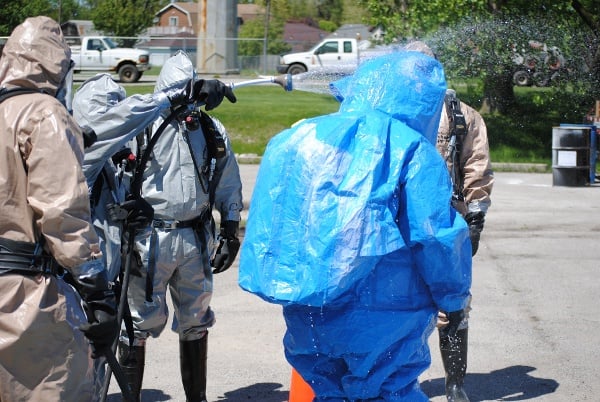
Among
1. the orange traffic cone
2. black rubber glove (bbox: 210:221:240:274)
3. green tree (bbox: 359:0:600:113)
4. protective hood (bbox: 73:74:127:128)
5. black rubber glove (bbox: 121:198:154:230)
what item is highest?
green tree (bbox: 359:0:600:113)

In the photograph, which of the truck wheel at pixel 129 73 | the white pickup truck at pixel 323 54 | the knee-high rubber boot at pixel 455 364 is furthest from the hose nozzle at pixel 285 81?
the white pickup truck at pixel 323 54

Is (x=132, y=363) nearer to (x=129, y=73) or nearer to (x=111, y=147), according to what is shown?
(x=111, y=147)

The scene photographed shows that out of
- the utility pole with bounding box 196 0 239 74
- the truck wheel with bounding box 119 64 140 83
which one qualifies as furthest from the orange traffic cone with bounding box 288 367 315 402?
the utility pole with bounding box 196 0 239 74

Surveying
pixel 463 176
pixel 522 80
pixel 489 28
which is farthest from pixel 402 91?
pixel 522 80

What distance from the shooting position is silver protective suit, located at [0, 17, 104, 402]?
137 inches

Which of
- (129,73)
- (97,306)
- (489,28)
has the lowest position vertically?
(97,306)

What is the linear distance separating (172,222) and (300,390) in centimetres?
152

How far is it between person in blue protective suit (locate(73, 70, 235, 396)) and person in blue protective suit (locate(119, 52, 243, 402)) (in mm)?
129

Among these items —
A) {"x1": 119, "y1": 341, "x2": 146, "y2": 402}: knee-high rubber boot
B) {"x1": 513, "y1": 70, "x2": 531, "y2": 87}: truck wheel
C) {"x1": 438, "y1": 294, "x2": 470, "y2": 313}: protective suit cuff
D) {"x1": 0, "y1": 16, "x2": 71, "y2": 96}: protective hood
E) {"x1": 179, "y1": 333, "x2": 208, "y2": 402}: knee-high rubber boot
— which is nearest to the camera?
{"x1": 438, "y1": 294, "x2": 470, "y2": 313}: protective suit cuff

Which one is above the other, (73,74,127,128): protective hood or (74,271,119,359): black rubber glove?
(73,74,127,128): protective hood

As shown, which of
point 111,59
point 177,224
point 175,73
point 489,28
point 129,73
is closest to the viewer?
point 175,73

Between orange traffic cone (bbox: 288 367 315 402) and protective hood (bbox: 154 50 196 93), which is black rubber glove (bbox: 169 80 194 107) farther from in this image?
orange traffic cone (bbox: 288 367 315 402)

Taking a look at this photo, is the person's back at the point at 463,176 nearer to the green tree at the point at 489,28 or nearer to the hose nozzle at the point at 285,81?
the hose nozzle at the point at 285,81

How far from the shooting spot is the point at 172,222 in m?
5.14
